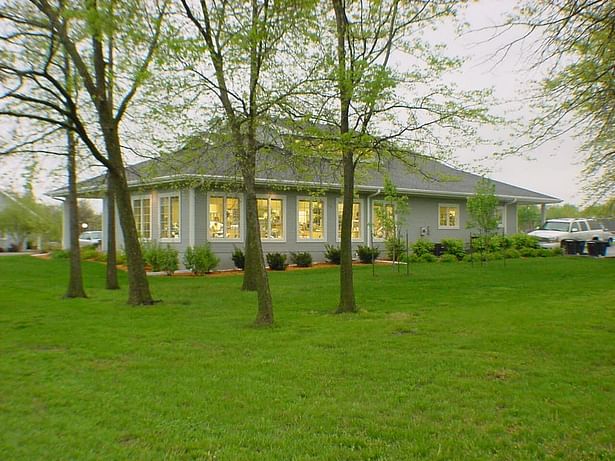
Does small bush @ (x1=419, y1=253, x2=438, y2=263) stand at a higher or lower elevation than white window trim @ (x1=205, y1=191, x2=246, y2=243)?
lower

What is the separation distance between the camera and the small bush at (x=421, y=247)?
2178 cm

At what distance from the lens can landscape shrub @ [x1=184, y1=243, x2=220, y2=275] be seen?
16875 millimetres

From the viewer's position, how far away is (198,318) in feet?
30.1

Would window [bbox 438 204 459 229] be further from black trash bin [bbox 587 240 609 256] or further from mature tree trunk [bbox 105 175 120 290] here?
mature tree trunk [bbox 105 175 120 290]

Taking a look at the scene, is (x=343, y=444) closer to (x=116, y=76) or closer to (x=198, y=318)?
(x=198, y=318)

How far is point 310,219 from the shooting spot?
2045cm

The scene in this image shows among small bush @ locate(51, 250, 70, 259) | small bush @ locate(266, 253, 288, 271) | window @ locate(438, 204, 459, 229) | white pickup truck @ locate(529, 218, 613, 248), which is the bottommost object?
small bush @ locate(266, 253, 288, 271)

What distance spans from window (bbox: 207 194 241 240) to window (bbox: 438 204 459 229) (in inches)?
397

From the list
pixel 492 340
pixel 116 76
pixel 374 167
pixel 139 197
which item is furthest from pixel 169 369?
pixel 139 197

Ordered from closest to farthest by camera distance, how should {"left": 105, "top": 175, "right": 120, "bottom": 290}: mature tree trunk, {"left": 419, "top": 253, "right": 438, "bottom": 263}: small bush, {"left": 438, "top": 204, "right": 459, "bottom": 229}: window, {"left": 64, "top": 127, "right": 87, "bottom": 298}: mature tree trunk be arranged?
{"left": 64, "top": 127, "right": 87, "bottom": 298}: mature tree trunk → {"left": 105, "top": 175, "right": 120, "bottom": 290}: mature tree trunk → {"left": 419, "top": 253, "right": 438, "bottom": 263}: small bush → {"left": 438, "top": 204, "right": 459, "bottom": 229}: window

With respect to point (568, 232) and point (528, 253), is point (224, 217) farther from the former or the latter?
point (568, 232)

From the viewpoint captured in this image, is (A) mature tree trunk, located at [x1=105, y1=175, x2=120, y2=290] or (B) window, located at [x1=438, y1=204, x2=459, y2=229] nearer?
(A) mature tree trunk, located at [x1=105, y1=175, x2=120, y2=290]

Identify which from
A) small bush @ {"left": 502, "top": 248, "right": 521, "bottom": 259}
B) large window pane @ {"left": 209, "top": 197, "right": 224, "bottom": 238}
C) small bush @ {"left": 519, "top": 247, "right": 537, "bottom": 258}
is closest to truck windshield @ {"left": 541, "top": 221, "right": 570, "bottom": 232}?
small bush @ {"left": 519, "top": 247, "right": 537, "bottom": 258}

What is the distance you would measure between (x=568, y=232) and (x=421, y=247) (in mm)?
8991
